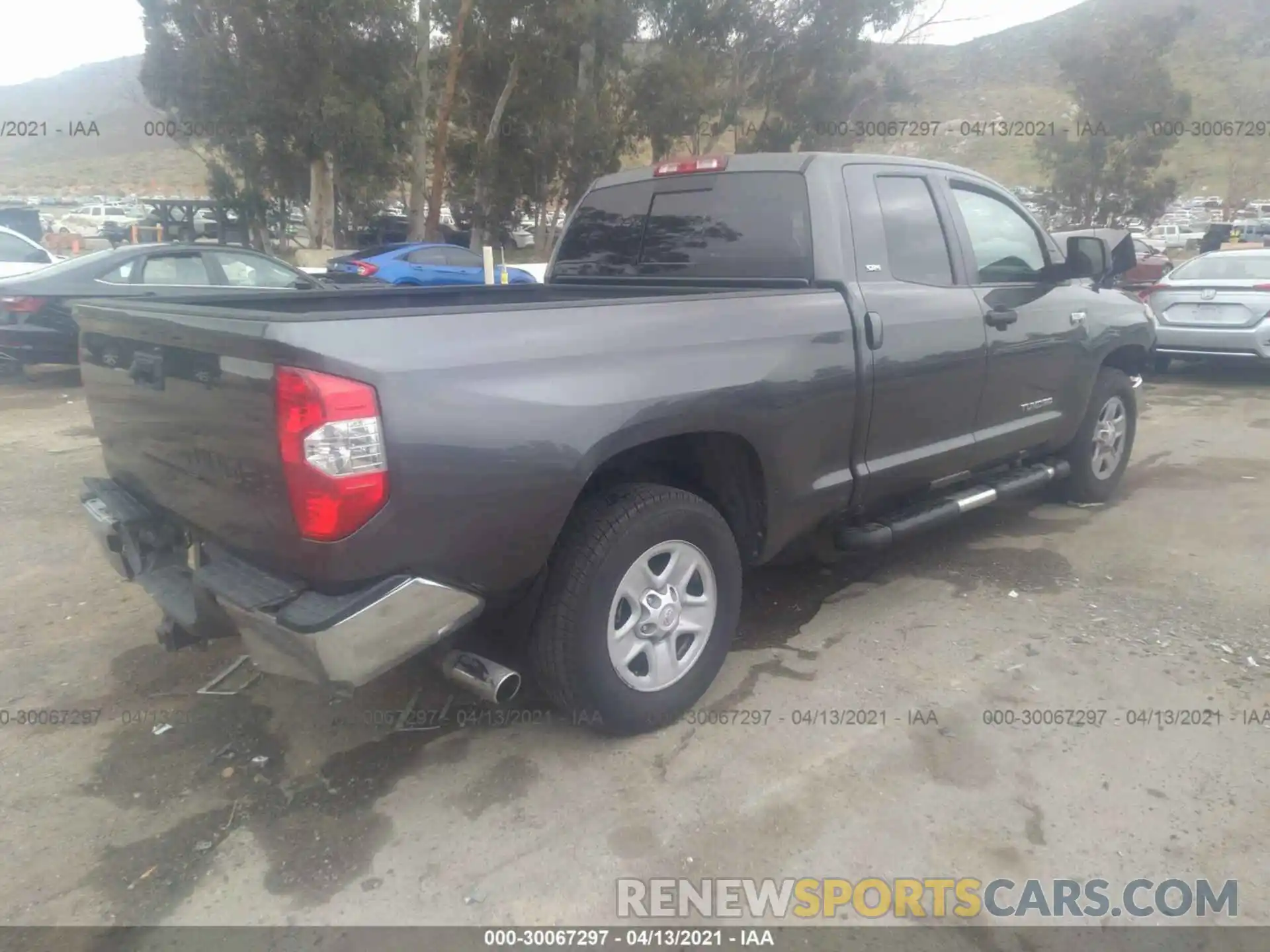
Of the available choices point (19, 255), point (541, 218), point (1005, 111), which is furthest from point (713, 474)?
point (1005, 111)

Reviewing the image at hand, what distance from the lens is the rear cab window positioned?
3854 millimetres

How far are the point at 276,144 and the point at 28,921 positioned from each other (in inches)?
892

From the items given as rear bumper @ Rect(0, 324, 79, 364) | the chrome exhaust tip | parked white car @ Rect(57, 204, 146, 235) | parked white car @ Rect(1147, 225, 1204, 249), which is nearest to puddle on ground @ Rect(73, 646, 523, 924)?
the chrome exhaust tip

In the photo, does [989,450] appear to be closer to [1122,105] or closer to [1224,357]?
[1224,357]

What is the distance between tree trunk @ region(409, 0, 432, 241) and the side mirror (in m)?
21.3

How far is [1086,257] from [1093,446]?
4.10ft

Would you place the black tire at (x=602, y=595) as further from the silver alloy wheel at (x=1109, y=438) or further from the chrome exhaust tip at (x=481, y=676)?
the silver alloy wheel at (x=1109, y=438)

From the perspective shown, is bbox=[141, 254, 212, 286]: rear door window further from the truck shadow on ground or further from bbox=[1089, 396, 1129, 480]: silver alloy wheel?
bbox=[1089, 396, 1129, 480]: silver alloy wheel

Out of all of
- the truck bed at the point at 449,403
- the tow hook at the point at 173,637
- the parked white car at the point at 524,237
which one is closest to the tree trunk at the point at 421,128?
the parked white car at the point at 524,237

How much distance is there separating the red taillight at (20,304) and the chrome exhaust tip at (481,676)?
26.4ft

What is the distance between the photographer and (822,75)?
31453 millimetres

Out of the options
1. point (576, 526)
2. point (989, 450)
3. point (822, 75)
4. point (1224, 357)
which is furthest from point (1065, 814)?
point (822, 75)

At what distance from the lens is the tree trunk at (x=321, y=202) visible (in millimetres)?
23250

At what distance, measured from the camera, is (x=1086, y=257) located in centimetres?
482
